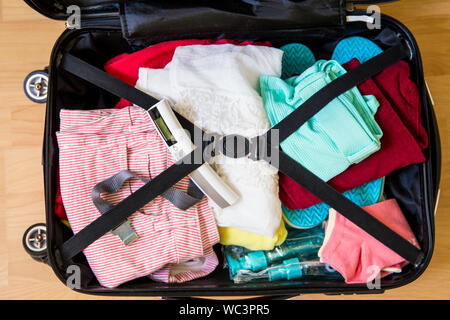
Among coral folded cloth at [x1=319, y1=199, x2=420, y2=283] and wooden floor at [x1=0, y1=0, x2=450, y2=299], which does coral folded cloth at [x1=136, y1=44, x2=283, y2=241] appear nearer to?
coral folded cloth at [x1=319, y1=199, x2=420, y2=283]

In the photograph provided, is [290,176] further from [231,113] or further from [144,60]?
[144,60]

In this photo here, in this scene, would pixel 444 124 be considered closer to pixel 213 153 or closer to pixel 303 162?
pixel 303 162

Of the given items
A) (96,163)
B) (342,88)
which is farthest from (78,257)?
(342,88)

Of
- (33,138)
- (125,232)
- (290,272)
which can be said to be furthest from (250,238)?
(33,138)

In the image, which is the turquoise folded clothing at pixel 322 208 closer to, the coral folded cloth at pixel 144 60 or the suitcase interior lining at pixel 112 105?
the suitcase interior lining at pixel 112 105

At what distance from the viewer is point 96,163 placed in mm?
617

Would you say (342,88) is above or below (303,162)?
above

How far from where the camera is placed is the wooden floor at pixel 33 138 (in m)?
0.77

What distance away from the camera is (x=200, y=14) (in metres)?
0.63

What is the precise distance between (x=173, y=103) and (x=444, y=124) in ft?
1.86

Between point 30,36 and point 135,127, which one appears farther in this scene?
point 30,36

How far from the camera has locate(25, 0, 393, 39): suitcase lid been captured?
0.62 m

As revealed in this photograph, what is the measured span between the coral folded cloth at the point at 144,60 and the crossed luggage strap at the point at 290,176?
5 centimetres

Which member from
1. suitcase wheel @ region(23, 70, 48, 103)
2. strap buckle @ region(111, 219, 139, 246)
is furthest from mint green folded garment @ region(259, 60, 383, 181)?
suitcase wheel @ region(23, 70, 48, 103)
